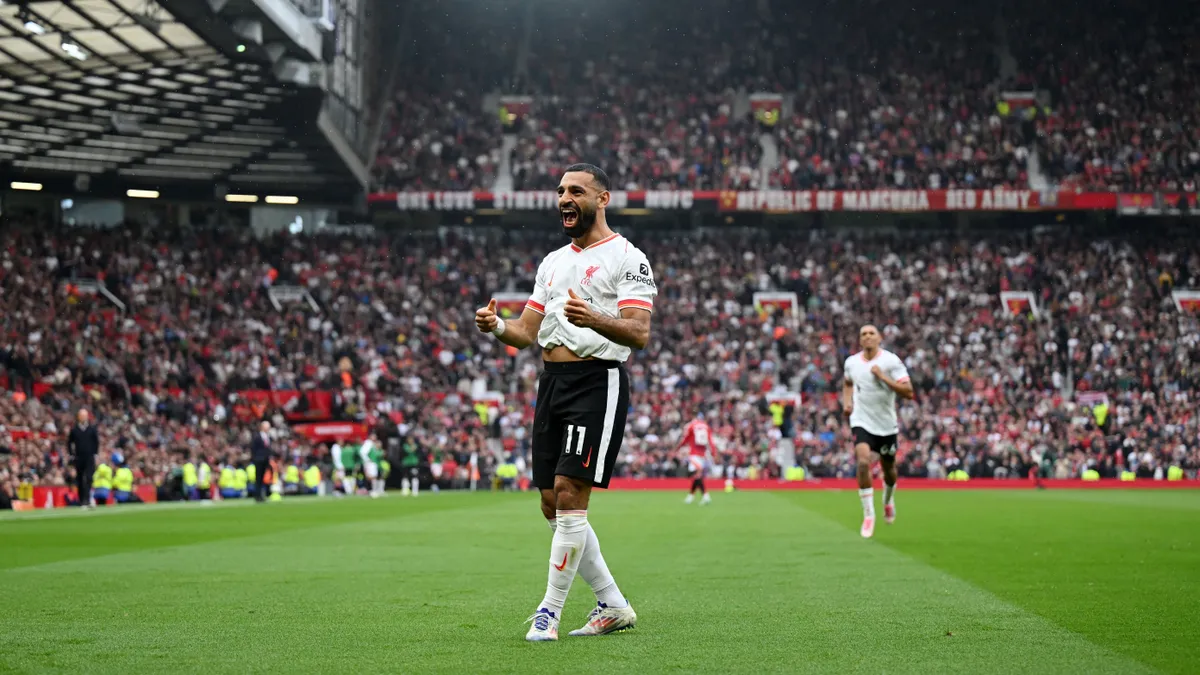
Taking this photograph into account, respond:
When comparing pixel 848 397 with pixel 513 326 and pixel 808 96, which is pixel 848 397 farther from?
pixel 808 96

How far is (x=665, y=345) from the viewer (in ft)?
159

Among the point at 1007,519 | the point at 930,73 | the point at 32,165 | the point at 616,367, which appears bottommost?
the point at 1007,519

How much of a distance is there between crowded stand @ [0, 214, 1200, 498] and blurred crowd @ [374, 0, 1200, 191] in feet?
10.3

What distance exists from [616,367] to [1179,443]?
131ft

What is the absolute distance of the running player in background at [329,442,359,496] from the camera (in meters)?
38.1

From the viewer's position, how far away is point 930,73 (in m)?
56.5

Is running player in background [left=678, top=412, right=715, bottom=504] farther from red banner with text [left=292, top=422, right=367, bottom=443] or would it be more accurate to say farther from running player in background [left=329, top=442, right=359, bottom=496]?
red banner with text [left=292, top=422, right=367, bottom=443]

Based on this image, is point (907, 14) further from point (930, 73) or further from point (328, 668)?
point (328, 668)

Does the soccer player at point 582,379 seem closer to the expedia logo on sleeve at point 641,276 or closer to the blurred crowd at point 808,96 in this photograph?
the expedia logo on sleeve at point 641,276

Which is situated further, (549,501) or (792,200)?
(792,200)

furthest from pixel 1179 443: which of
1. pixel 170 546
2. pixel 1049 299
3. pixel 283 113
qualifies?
pixel 170 546

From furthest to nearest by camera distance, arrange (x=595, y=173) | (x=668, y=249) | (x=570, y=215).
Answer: (x=668, y=249), (x=595, y=173), (x=570, y=215)

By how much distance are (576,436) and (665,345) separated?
135 ft

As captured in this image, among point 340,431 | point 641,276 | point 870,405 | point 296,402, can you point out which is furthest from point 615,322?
point 296,402
